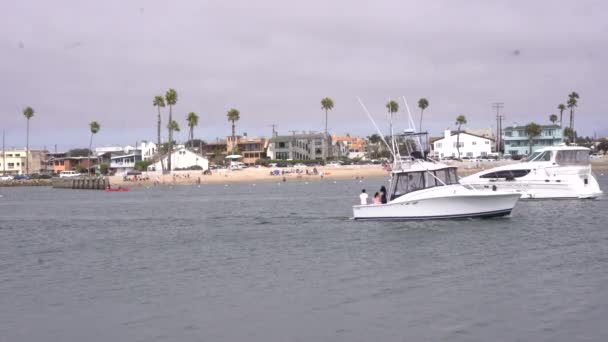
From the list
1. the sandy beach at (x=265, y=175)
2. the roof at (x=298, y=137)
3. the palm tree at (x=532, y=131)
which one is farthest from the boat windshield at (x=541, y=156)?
the roof at (x=298, y=137)

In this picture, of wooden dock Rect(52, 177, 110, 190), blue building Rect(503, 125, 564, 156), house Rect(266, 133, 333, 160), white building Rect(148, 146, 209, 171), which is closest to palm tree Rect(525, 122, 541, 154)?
blue building Rect(503, 125, 564, 156)

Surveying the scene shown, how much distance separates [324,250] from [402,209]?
8617 mm

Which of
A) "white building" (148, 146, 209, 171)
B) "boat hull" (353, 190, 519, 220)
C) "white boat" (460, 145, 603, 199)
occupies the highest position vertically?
"white building" (148, 146, 209, 171)

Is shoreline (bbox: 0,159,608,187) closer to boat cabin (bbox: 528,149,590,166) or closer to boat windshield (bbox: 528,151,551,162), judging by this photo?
boat windshield (bbox: 528,151,551,162)

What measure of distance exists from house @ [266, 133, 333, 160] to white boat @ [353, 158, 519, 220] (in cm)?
13629

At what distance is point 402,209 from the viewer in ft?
133

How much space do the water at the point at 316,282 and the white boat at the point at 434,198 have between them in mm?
764

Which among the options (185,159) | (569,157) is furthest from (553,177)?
(185,159)

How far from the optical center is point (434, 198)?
39.7 meters

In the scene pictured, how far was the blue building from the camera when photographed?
164 meters

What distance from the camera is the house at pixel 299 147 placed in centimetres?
17775

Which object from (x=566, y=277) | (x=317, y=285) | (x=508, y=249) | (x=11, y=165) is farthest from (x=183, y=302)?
(x=11, y=165)

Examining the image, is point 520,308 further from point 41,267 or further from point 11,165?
point 11,165

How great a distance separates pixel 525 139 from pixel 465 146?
16.1 meters
